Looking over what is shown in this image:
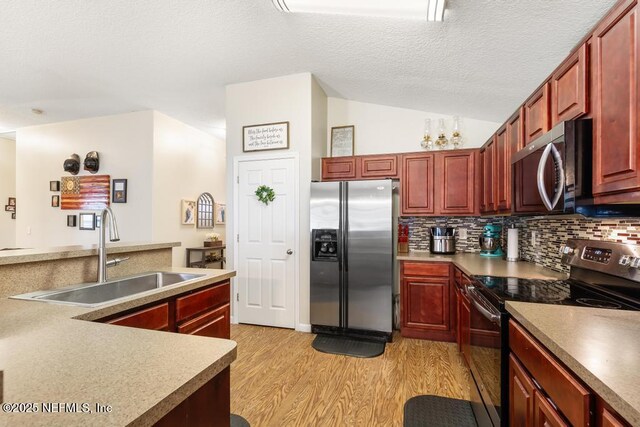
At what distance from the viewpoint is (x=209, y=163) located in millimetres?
5660

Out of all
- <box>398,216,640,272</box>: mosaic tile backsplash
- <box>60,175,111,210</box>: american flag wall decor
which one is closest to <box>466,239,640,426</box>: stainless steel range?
<box>398,216,640,272</box>: mosaic tile backsplash

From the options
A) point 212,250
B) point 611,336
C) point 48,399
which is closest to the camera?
point 48,399

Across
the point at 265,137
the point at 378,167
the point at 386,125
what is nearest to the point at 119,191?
the point at 265,137

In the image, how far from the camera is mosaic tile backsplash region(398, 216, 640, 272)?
162 centimetres

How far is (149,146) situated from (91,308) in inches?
152

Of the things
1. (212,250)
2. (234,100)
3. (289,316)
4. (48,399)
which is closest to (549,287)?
(48,399)

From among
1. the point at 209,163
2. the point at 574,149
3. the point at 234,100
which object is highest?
the point at 234,100

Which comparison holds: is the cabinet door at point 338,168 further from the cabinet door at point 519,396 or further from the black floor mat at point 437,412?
the cabinet door at point 519,396

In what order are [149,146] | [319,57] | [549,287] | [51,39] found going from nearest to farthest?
[549,287]
[51,39]
[319,57]
[149,146]

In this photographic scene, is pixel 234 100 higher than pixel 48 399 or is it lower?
higher

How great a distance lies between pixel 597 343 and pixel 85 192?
6073mm

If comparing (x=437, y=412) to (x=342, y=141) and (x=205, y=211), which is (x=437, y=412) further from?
(x=205, y=211)

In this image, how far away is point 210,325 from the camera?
1.92 meters

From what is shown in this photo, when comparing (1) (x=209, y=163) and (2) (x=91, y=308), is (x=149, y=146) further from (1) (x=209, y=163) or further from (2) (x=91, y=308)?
(2) (x=91, y=308)
